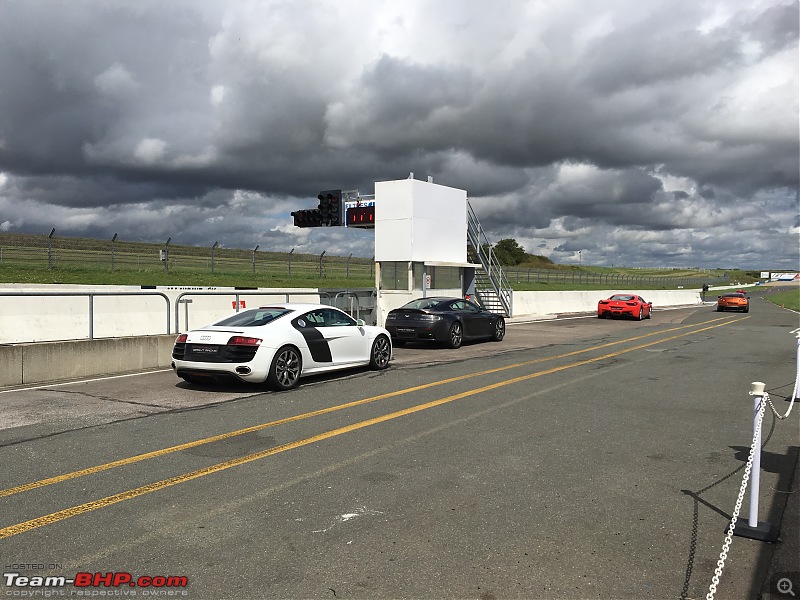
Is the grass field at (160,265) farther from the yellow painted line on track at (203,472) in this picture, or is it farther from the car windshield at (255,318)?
the yellow painted line on track at (203,472)

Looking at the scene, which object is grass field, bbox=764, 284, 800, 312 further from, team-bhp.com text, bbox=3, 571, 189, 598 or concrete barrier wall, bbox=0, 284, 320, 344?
team-bhp.com text, bbox=3, 571, 189, 598

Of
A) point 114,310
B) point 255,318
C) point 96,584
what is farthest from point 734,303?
point 96,584

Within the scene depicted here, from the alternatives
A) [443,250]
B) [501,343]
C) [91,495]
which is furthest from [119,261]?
[91,495]

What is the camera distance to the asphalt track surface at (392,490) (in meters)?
3.73

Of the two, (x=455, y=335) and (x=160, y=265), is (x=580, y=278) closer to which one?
(x=160, y=265)

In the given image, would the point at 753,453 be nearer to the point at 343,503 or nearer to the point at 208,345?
the point at 343,503

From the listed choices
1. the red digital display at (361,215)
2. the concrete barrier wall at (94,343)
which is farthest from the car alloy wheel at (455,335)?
the red digital display at (361,215)

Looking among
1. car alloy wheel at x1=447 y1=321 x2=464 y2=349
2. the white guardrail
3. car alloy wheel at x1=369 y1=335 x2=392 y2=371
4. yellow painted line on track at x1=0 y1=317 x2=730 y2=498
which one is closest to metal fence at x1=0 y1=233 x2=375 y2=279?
the white guardrail

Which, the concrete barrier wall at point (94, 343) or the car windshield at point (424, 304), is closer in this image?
the concrete barrier wall at point (94, 343)

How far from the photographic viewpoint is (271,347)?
969 centimetres

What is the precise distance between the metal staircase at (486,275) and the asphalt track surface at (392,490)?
19.1m

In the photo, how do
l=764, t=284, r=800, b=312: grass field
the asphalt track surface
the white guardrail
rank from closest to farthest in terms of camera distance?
1. the asphalt track surface
2. the white guardrail
3. l=764, t=284, r=800, b=312: grass field

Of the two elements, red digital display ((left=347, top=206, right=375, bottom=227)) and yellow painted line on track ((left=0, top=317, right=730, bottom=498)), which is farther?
red digital display ((left=347, top=206, right=375, bottom=227))

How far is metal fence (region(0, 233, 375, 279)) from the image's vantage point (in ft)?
94.9
